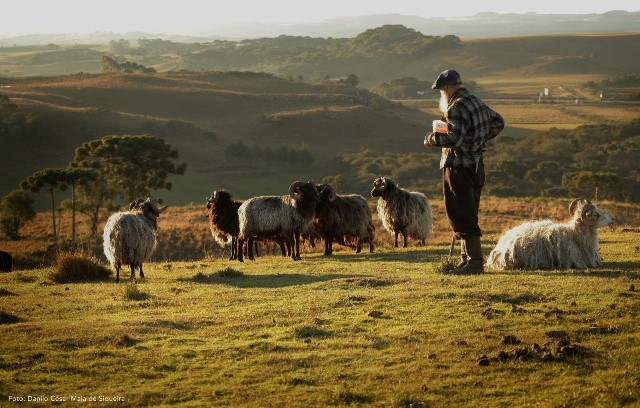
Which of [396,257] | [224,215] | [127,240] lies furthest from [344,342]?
[224,215]

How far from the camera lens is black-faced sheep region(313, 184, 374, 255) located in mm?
22516

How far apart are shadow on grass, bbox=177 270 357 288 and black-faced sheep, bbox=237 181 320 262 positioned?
3472 mm

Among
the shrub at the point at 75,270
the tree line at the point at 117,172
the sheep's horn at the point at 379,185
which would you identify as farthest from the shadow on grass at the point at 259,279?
the tree line at the point at 117,172

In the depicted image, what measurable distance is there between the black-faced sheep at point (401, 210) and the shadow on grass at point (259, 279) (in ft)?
22.3

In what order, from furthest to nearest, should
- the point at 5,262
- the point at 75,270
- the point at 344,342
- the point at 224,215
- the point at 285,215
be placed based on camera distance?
the point at 5,262 → the point at 224,215 → the point at 285,215 → the point at 75,270 → the point at 344,342

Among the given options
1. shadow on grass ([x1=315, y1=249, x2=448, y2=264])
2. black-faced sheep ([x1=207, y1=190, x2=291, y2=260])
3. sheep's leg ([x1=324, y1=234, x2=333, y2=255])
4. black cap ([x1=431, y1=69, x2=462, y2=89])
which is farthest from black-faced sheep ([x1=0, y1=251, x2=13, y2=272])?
black cap ([x1=431, y1=69, x2=462, y2=89])

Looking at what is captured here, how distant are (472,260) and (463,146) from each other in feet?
6.47

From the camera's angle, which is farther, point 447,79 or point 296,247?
point 296,247

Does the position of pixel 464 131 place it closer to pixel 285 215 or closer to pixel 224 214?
pixel 285 215

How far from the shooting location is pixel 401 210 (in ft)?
77.8

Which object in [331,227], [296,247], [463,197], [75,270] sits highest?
[463,197]

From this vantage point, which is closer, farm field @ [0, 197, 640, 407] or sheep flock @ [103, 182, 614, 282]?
farm field @ [0, 197, 640, 407]

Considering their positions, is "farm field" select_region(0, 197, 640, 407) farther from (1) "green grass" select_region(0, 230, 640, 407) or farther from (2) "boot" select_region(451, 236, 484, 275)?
(2) "boot" select_region(451, 236, 484, 275)

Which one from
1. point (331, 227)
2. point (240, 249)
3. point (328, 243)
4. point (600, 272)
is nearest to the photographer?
point (600, 272)
